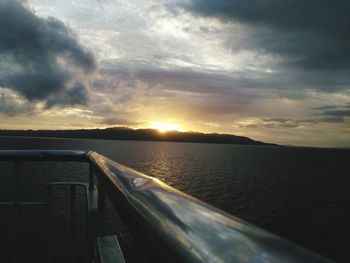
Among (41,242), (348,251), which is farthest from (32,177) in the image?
(348,251)

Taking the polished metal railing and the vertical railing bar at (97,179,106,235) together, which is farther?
the vertical railing bar at (97,179,106,235)

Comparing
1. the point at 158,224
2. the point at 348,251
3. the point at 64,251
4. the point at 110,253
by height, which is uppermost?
the point at 158,224

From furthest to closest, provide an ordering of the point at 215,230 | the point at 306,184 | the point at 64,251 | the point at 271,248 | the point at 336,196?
the point at 306,184
the point at 336,196
the point at 64,251
the point at 215,230
the point at 271,248

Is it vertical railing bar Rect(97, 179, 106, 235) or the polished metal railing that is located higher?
the polished metal railing

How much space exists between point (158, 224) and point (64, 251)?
33365 millimetres

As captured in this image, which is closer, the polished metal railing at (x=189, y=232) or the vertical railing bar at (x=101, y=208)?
the polished metal railing at (x=189, y=232)

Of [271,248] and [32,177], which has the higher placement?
[271,248]

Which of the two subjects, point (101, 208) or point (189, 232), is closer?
point (189, 232)

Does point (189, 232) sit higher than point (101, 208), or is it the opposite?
point (189, 232)

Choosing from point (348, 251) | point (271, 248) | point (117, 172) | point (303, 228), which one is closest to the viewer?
point (271, 248)

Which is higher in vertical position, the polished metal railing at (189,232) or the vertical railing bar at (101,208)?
the polished metal railing at (189,232)

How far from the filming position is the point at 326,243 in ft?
123

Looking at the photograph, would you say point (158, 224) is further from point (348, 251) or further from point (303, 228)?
point (303, 228)

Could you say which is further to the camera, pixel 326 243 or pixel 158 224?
pixel 326 243
